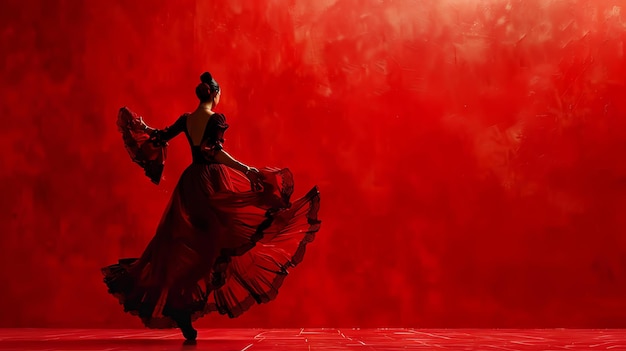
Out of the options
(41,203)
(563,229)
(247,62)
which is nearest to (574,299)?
(563,229)

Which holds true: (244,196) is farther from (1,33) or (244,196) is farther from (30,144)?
(1,33)

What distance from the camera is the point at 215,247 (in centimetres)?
395

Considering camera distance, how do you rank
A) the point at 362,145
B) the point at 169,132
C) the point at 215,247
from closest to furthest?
1. the point at 215,247
2. the point at 169,132
3. the point at 362,145

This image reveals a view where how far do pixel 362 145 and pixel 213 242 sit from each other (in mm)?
2544

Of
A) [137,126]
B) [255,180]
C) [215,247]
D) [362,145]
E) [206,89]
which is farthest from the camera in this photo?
[362,145]

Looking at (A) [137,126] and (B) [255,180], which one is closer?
(B) [255,180]

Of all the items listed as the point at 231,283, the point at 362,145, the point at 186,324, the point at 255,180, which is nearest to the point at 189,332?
the point at 186,324

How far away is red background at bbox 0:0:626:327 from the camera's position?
6.11 meters

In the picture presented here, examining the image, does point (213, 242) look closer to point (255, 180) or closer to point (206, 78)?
point (255, 180)

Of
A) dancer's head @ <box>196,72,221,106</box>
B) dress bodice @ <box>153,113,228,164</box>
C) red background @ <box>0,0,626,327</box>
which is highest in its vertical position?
red background @ <box>0,0,626,327</box>

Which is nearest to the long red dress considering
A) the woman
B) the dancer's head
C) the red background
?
the woman

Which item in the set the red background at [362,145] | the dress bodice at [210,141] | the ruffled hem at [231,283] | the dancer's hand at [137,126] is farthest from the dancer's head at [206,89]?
the red background at [362,145]

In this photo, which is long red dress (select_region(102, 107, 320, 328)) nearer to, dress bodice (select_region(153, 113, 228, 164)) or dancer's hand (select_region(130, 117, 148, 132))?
dress bodice (select_region(153, 113, 228, 164))

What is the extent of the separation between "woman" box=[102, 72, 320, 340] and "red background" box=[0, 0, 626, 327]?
6.61 feet
